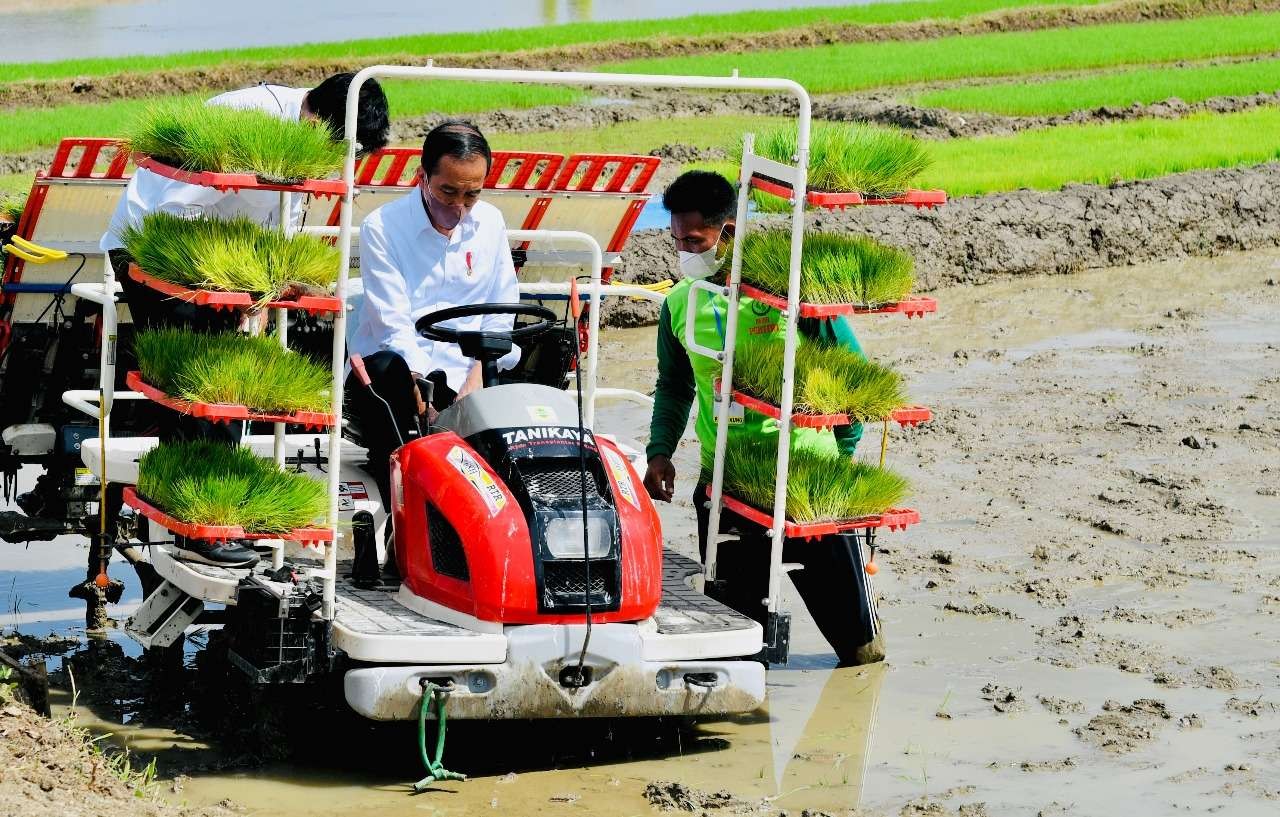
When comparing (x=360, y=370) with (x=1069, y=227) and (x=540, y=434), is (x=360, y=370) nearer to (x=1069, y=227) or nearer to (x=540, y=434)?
(x=540, y=434)

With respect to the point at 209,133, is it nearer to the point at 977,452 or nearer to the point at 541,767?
the point at 541,767

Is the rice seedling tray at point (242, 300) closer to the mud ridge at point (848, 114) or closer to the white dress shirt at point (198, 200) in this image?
the white dress shirt at point (198, 200)

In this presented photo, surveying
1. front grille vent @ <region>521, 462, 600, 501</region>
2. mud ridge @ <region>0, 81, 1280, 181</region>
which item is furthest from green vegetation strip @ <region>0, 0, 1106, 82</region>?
front grille vent @ <region>521, 462, 600, 501</region>

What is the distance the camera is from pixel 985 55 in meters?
28.4

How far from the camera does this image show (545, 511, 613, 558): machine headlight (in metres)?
5.54

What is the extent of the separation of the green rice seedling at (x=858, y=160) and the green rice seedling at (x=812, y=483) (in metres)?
0.91

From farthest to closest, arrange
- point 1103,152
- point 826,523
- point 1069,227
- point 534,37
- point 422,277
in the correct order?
1. point 534,37
2. point 1103,152
3. point 1069,227
4. point 422,277
5. point 826,523

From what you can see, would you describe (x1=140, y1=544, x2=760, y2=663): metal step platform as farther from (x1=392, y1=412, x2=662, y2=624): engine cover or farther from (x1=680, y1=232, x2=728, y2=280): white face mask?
(x1=680, y1=232, x2=728, y2=280): white face mask

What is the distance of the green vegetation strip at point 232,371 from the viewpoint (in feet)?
17.8

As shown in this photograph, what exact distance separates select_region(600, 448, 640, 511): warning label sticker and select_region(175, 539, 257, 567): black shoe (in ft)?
4.37

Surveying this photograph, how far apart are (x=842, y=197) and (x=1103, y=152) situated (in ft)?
Result: 45.2

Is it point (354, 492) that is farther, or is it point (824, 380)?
point (354, 492)

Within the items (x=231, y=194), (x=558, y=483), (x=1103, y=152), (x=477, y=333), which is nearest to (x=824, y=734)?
(x=558, y=483)

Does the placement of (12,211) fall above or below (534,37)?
below
